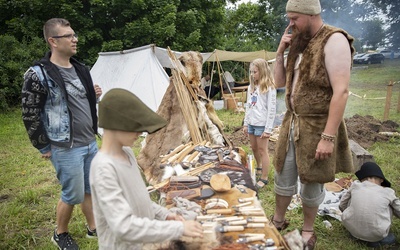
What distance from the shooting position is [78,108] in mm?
2678

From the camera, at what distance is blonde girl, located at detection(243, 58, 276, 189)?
4074 millimetres

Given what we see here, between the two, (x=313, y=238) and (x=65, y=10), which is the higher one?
(x=65, y=10)

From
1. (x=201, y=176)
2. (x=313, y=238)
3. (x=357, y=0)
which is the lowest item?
(x=313, y=238)

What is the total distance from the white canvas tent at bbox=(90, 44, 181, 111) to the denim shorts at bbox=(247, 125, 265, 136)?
3.50m

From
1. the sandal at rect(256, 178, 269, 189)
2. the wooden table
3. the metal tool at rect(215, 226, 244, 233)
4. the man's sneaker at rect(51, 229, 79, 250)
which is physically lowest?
the sandal at rect(256, 178, 269, 189)

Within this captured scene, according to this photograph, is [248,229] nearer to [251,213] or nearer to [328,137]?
[251,213]

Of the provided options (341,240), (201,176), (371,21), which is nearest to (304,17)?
(201,176)

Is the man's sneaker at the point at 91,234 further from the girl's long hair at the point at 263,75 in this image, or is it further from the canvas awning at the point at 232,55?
the canvas awning at the point at 232,55

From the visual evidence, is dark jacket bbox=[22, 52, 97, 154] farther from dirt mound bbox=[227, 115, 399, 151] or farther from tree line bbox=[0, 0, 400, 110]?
tree line bbox=[0, 0, 400, 110]

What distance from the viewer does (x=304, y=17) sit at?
2.27 m

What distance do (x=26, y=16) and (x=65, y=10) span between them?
6.30ft

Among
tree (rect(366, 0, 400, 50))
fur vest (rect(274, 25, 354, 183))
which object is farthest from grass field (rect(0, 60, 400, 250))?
tree (rect(366, 0, 400, 50))

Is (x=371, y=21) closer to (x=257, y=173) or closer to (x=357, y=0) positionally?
(x=357, y=0)

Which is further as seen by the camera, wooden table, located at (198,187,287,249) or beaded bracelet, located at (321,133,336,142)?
beaded bracelet, located at (321,133,336,142)
